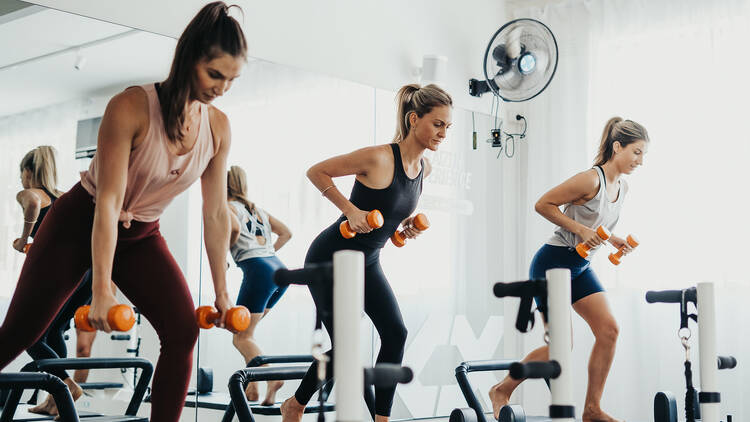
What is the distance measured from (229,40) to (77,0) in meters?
1.58

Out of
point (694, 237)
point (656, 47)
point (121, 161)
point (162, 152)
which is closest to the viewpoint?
point (121, 161)

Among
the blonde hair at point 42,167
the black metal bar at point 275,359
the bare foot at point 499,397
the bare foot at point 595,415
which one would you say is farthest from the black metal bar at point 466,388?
the blonde hair at point 42,167

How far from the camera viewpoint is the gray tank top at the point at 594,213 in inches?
129

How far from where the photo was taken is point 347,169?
9.28ft

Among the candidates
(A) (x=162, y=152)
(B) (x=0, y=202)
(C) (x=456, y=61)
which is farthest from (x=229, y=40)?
(C) (x=456, y=61)

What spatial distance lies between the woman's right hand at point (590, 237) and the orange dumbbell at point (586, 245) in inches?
0.6

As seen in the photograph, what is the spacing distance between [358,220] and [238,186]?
101 cm

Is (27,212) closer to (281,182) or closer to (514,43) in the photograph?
(281,182)

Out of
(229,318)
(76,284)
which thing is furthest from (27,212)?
(229,318)

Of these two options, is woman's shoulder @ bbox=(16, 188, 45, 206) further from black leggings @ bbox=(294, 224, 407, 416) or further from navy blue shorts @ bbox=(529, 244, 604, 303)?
navy blue shorts @ bbox=(529, 244, 604, 303)

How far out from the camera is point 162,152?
1.95 meters

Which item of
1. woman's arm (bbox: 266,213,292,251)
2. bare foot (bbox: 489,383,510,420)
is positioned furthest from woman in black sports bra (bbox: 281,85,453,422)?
bare foot (bbox: 489,383,510,420)

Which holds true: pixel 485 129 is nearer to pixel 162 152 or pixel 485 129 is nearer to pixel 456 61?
pixel 456 61

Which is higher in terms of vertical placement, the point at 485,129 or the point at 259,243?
the point at 485,129
